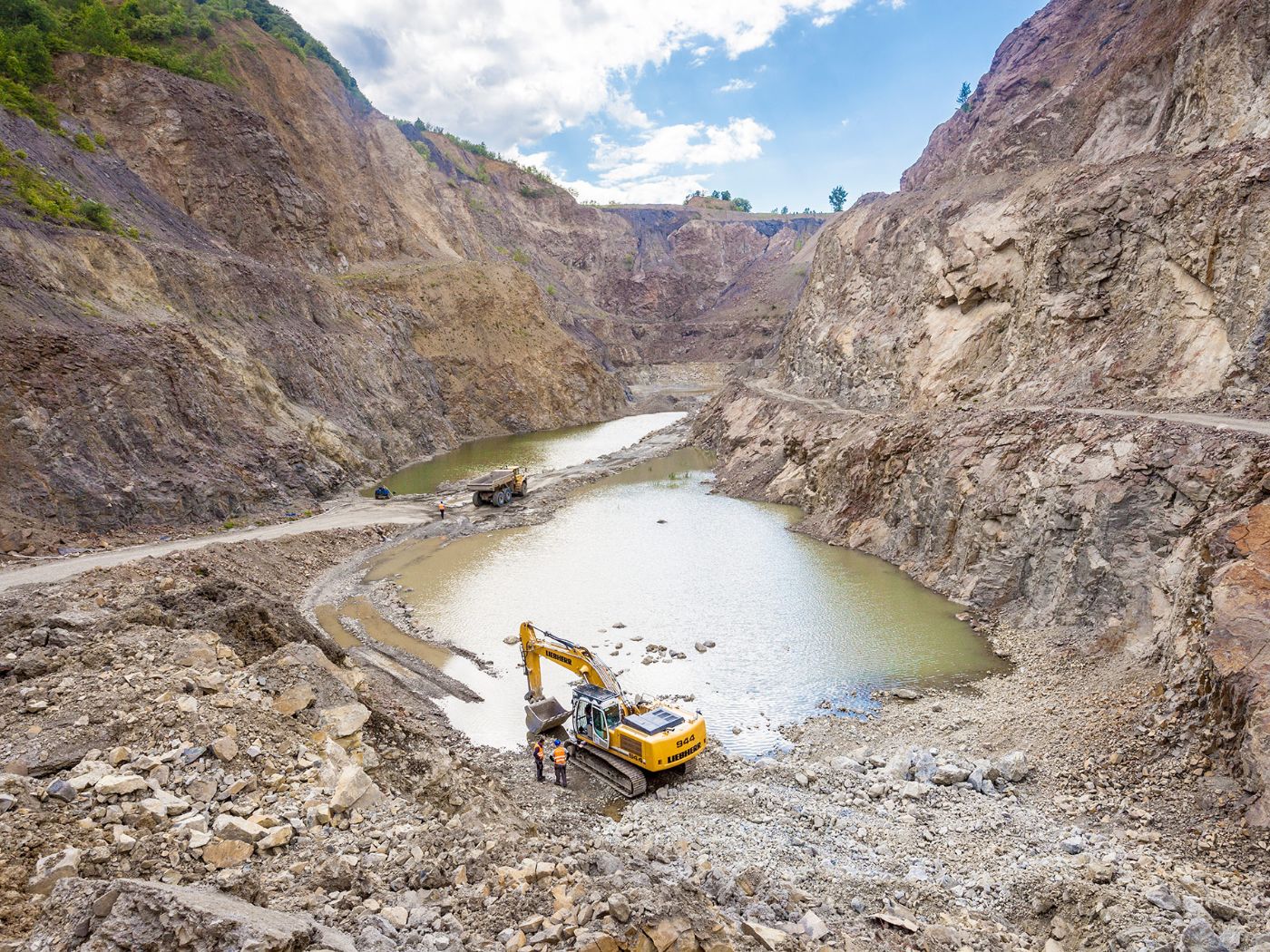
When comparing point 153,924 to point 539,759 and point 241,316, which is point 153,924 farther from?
point 241,316

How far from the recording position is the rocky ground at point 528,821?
638cm

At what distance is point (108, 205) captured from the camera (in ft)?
112

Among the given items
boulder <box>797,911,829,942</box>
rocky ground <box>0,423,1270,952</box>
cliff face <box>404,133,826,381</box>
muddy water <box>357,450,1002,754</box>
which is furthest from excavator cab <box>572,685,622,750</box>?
cliff face <box>404,133,826,381</box>

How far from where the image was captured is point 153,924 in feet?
17.1

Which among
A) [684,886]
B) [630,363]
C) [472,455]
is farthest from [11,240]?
[630,363]

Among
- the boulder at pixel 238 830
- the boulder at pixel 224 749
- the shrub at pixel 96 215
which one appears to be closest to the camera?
the boulder at pixel 238 830

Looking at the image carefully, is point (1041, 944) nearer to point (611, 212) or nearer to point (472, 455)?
point (472, 455)

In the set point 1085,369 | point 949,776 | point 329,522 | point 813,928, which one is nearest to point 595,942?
point 813,928

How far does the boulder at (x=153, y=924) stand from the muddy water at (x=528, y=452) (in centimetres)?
3083

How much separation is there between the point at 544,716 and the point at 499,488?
64.1 ft

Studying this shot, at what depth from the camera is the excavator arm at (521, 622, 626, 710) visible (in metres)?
12.6

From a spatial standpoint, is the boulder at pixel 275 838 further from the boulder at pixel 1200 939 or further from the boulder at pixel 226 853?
the boulder at pixel 1200 939

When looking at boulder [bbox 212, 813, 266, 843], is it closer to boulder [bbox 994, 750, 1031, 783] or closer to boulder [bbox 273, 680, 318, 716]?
boulder [bbox 273, 680, 318, 716]

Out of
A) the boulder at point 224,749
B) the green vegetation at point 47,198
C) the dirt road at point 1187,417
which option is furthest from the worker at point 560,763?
the green vegetation at point 47,198
